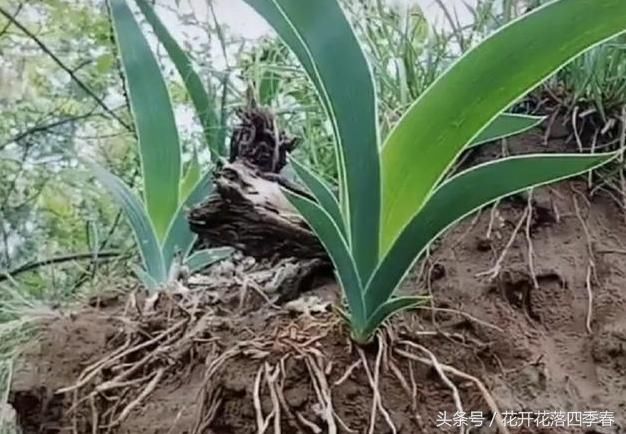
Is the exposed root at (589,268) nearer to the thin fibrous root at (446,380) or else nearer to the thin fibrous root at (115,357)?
the thin fibrous root at (446,380)

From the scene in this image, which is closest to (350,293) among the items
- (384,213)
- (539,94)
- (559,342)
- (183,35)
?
(384,213)

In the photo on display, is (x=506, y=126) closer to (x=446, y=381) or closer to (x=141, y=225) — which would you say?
(x=446, y=381)

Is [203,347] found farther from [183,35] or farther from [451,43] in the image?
[183,35]

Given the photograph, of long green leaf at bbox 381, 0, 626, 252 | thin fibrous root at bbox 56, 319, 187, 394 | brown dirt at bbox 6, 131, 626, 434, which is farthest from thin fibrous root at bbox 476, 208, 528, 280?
thin fibrous root at bbox 56, 319, 187, 394

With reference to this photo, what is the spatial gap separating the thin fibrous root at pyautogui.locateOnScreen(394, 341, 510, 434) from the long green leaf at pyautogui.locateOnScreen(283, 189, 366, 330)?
1.5 inches

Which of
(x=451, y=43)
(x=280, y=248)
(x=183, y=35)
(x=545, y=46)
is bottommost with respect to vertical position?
(x=280, y=248)

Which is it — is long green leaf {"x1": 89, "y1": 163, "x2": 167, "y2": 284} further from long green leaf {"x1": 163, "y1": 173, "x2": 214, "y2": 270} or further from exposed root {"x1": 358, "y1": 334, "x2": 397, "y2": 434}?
exposed root {"x1": 358, "y1": 334, "x2": 397, "y2": 434}

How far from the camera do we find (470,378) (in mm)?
528

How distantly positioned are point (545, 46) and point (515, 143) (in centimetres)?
22

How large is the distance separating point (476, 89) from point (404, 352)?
0.18 metres

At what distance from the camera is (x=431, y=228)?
1.70 feet

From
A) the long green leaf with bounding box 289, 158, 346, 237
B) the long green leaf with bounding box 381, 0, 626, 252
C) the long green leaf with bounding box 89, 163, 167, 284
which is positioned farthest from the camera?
the long green leaf with bounding box 89, 163, 167, 284

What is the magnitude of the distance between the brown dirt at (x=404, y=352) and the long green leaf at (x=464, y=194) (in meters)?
0.05

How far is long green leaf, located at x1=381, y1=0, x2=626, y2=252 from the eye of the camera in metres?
0.46
